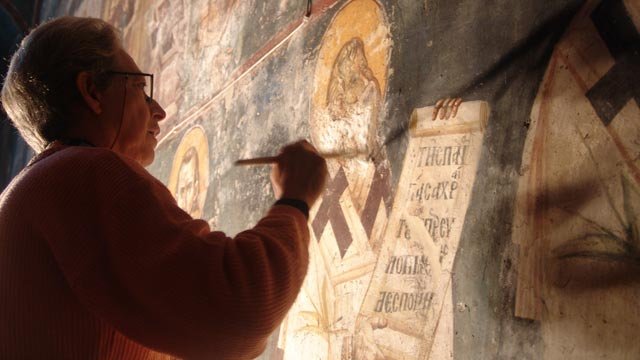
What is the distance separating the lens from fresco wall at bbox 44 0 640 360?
1.16 metres

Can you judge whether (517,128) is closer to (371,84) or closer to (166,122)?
(371,84)

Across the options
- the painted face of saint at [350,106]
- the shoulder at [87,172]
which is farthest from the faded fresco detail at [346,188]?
the shoulder at [87,172]

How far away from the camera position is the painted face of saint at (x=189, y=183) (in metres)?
3.24

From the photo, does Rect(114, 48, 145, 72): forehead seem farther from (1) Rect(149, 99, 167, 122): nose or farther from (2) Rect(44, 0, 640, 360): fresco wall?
(2) Rect(44, 0, 640, 360): fresco wall

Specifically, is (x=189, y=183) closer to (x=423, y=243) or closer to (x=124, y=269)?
(x=423, y=243)

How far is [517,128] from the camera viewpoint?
1.37 m

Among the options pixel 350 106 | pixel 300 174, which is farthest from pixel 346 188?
pixel 300 174

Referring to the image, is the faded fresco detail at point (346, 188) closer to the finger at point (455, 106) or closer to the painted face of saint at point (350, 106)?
the painted face of saint at point (350, 106)

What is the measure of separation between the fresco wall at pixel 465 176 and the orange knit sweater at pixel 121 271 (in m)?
0.44

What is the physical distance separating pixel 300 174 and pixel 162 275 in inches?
15.9

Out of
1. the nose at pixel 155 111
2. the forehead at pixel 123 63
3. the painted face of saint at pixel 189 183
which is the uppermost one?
the forehead at pixel 123 63

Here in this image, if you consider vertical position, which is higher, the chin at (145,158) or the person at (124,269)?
the chin at (145,158)

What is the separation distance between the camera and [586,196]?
1184mm

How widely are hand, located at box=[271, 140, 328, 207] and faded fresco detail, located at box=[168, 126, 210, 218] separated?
169cm
